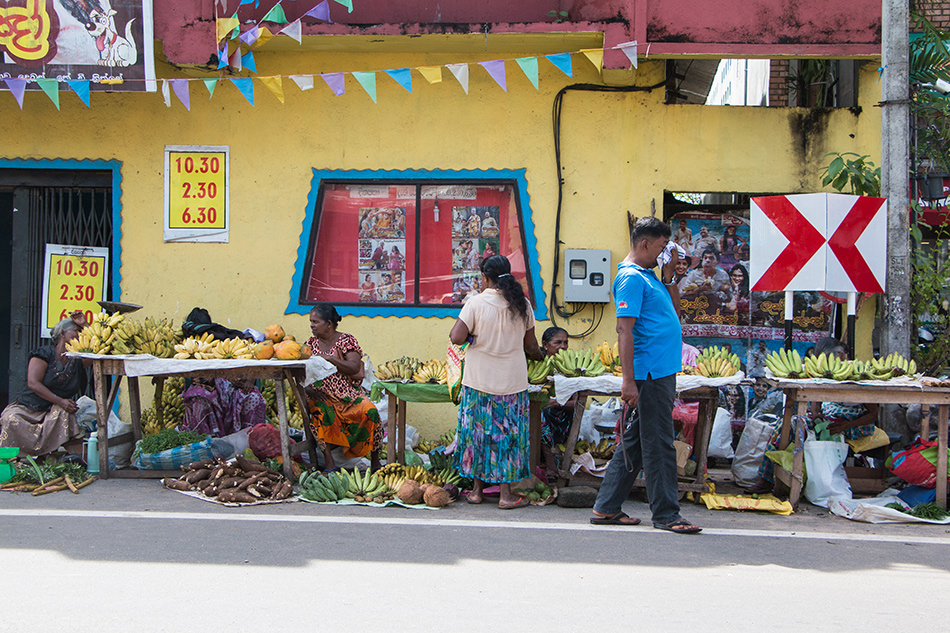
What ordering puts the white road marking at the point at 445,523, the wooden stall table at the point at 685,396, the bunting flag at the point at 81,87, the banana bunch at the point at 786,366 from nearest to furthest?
the white road marking at the point at 445,523, the wooden stall table at the point at 685,396, the banana bunch at the point at 786,366, the bunting flag at the point at 81,87

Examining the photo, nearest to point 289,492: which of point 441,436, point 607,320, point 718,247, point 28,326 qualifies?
point 441,436

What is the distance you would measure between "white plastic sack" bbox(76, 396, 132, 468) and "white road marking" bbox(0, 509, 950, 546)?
132 centimetres

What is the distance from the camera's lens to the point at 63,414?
22.3ft

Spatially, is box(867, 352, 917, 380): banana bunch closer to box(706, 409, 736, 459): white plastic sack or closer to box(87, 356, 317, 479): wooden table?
box(706, 409, 736, 459): white plastic sack

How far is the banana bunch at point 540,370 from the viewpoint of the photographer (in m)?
5.95

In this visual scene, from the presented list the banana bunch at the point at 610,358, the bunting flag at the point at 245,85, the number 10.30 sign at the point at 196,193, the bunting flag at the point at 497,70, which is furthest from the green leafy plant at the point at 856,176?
the number 10.30 sign at the point at 196,193

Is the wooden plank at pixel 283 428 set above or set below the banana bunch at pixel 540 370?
below

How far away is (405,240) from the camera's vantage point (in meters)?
8.13

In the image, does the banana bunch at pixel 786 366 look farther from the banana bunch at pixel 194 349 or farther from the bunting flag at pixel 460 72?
the banana bunch at pixel 194 349

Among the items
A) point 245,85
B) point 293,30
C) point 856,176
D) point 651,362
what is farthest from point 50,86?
point 856,176

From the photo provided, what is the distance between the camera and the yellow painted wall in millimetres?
7848

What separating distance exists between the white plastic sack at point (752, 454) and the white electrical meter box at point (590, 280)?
6.35 feet

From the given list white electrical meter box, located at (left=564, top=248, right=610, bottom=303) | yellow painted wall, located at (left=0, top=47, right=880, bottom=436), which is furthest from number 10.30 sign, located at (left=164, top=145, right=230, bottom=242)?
white electrical meter box, located at (left=564, top=248, right=610, bottom=303)

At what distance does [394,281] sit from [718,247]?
3420 millimetres
